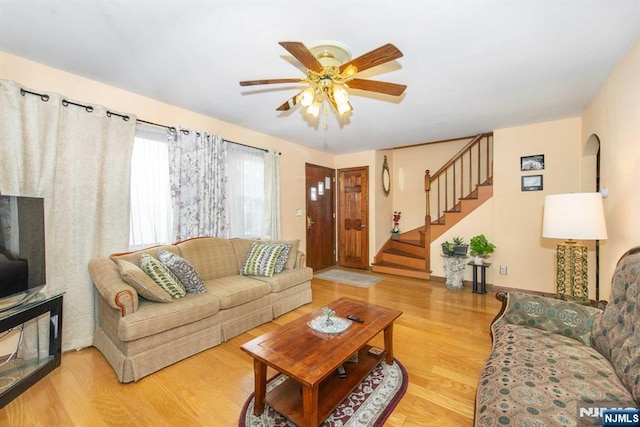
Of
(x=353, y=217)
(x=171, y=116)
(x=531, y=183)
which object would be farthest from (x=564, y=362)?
(x=353, y=217)

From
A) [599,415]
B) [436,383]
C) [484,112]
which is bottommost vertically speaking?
[436,383]

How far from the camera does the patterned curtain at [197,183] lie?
10.2 feet

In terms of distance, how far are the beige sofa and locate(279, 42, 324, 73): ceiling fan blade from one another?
6.89 ft

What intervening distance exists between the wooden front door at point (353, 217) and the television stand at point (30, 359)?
14.8ft

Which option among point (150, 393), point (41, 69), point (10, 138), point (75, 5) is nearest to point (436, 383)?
point (150, 393)

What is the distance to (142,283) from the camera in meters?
2.15

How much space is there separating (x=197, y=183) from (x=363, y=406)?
2893 millimetres

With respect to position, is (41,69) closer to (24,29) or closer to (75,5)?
(24,29)

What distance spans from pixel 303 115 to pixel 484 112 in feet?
7.54

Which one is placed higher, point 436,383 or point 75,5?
point 75,5

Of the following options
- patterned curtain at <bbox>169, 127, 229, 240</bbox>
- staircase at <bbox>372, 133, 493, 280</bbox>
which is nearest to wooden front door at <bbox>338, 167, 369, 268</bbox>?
staircase at <bbox>372, 133, 493, 280</bbox>

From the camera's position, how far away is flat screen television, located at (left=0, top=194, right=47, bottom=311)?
6.02 feet

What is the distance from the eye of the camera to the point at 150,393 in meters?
1.86

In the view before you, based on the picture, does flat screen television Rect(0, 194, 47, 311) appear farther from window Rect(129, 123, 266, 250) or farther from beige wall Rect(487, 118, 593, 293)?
beige wall Rect(487, 118, 593, 293)
